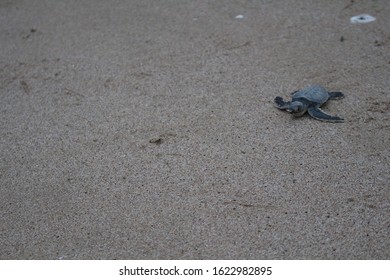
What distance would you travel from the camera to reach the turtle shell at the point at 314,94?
2104 millimetres

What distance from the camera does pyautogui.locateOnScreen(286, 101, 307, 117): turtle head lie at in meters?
2.06

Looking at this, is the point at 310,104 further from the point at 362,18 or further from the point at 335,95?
the point at 362,18

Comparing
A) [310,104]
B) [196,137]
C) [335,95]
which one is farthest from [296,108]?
[196,137]

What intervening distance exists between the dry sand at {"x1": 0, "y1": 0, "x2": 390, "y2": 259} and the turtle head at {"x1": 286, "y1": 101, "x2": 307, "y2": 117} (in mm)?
60

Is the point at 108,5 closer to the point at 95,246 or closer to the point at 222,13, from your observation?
the point at 222,13

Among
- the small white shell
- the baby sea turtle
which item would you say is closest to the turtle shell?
the baby sea turtle

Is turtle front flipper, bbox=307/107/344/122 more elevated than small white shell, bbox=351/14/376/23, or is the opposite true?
small white shell, bbox=351/14/376/23

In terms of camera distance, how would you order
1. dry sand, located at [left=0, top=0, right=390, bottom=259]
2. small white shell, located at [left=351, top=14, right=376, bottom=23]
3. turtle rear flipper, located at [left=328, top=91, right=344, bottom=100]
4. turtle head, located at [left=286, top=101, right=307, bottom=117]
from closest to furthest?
dry sand, located at [left=0, top=0, right=390, bottom=259] < turtle head, located at [left=286, top=101, right=307, bottom=117] < turtle rear flipper, located at [left=328, top=91, right=344, bottom=100] < small white shell, located at [left=351, top=14, right=376, bottom=23]

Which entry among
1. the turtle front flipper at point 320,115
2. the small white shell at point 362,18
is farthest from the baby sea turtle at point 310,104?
the small white shell at point 362,18

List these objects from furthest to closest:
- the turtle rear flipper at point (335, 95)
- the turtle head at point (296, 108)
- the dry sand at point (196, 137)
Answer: the turtle rear flipper at point (335, 95) < the turtle head at point (296, 108) < the dry sand at point (196, 137)

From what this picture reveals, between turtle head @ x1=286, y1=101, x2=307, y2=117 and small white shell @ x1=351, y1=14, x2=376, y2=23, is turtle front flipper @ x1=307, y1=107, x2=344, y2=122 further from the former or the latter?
small white shell @ x1=351, y1=14, x2=376, y2=23

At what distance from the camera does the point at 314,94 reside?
6.98ft

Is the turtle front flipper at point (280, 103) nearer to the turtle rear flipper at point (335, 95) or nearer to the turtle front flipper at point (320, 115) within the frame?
the turtle front flipper at point (320, 115)

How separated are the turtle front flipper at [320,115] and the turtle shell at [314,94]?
0.04 m
